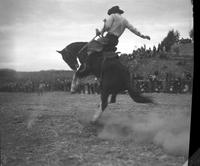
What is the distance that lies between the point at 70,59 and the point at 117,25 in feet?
1.75

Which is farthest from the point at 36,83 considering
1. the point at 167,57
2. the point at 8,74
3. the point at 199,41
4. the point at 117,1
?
the point at 199,41

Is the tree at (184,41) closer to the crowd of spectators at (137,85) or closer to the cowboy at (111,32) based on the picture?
the crowd of spectators at (137,85)

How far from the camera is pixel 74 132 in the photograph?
13.5 feet

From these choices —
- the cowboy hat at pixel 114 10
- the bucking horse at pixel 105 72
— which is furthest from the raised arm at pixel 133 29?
the bucking horse at pixel 105 72

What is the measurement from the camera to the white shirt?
406cm

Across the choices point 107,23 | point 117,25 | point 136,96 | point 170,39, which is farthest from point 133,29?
point 136,96

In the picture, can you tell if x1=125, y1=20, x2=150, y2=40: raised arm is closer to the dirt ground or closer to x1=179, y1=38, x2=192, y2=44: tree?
x1=179, y1=38, x2=192, y2=44: tree

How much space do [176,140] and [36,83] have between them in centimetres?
143

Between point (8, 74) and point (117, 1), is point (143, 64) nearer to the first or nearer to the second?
point (117, 1)

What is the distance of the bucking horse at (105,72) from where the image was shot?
407 cm

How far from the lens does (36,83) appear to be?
4.00 meters

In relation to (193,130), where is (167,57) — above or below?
above

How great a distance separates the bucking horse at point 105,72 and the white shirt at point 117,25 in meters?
0.21

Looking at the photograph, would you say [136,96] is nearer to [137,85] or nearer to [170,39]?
[137,85]
